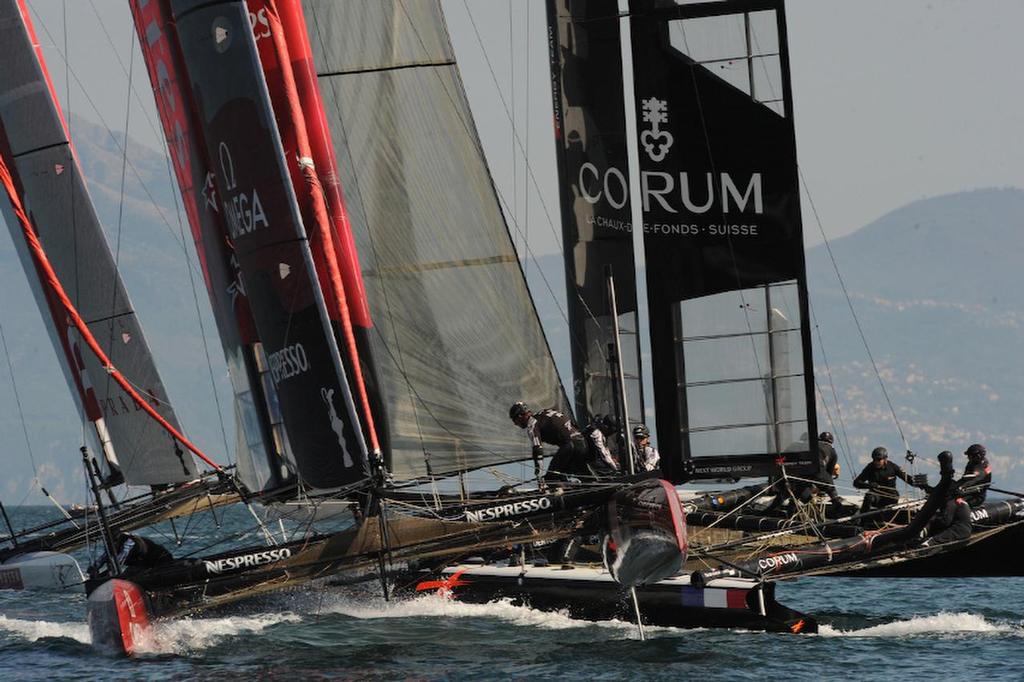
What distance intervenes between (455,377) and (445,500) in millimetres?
1730

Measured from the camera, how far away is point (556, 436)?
661 inches

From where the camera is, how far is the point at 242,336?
52.8 feet

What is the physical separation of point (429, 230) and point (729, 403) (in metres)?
3.79

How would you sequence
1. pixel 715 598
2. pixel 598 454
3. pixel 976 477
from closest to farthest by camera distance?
pixel 715 598
pixel 976 477
pixel 598 454

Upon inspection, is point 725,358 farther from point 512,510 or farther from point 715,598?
point 512,510

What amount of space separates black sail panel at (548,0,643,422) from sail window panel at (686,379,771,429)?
4299 mm

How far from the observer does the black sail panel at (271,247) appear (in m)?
14.4

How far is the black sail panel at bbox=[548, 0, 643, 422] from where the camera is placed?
2075 centimetres

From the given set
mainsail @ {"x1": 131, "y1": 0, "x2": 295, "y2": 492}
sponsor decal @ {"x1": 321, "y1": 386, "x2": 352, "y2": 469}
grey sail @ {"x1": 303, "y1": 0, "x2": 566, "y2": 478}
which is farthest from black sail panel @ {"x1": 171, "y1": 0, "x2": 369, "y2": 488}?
grey sail @ {"x1": 303, "y1": 0, "x2": 566, "y2": 478}

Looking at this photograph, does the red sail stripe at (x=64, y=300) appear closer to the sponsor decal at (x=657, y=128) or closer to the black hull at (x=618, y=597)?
the black hull at (x=618, y=597)

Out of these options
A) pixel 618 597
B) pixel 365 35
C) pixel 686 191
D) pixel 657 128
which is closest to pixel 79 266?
pixel 365 35

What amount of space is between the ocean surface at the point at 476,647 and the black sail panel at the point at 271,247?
176cm

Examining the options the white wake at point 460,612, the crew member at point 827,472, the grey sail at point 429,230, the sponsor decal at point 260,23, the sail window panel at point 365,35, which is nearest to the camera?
the white wake at point 460,612

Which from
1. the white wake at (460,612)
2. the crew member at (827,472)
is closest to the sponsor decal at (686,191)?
the crew member at (827,472)
